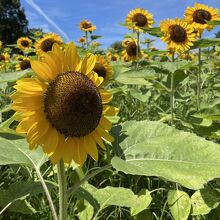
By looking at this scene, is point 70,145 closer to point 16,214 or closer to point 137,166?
point 137,166

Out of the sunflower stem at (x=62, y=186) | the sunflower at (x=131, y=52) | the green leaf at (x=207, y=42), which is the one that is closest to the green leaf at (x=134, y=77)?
the green leaf at (x=207, y=42)

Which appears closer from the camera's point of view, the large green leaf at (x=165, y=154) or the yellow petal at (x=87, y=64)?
the large green leaf at (x=165, y=154)

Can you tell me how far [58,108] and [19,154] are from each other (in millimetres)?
404

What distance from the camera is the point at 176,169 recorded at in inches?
54.6

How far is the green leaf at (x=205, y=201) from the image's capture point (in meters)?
2.07

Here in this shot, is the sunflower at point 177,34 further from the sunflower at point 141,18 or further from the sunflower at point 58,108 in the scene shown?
the sunflower at point 58,108

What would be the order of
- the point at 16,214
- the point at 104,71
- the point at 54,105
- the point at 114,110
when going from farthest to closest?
the point at 104,71, the point at 16,214, the point at 114,110, the point at 54,105

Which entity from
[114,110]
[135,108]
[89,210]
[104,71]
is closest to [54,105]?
[114,110]

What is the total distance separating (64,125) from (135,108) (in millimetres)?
2897

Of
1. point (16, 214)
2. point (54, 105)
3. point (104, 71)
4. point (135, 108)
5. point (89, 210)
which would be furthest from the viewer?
point (135, 108)

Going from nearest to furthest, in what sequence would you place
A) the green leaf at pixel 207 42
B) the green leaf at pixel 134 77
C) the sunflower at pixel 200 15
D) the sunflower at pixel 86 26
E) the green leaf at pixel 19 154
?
the green leaf at pixel 19 154, the green leaf at pixel 207 42, the green leaf at pixel 134 77, the sunflower at pixel 200 15, the sunflower at pixel 86 26

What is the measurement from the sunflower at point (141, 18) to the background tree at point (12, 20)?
31.6 metres

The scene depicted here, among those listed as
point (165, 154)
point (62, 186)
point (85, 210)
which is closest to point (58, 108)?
point (62, 186)

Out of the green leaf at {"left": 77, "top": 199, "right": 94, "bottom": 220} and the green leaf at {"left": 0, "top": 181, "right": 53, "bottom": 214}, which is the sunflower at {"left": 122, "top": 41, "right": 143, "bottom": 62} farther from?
the green leaf at {"left": 0, "top": 181, "right": 53, "bottom": 214}
